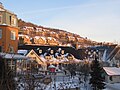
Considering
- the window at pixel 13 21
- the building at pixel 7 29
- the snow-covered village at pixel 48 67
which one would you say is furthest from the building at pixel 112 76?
the window at pixel 13 21

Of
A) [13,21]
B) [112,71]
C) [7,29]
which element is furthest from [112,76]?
[7,29]

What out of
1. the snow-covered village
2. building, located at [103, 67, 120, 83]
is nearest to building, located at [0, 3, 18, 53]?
the snow-covered village

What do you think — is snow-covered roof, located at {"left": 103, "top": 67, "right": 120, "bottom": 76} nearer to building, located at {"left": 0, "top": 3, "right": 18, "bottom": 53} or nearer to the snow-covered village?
the snow-covered village

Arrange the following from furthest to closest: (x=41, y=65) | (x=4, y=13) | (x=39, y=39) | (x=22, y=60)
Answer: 1. (x=39, y=39)
2. (x=41, y=65)
3. (x=4, y=13)
4. (x=22, y=60)

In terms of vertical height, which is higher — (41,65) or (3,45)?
(3,45)

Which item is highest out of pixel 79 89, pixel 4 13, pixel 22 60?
pixel 4 13

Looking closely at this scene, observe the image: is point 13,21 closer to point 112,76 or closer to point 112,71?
point 112,76

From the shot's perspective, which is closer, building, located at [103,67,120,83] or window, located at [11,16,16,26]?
window, located at [11,16,16,26]

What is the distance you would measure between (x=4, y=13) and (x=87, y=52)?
138 ft

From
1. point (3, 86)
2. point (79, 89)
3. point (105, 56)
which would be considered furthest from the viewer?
point (105, 56)

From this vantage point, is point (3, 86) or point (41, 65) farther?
point (41, 65)

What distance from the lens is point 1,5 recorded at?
46.9m

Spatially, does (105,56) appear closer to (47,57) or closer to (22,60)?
(47,57)

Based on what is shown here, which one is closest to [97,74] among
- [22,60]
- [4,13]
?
[22,60]
